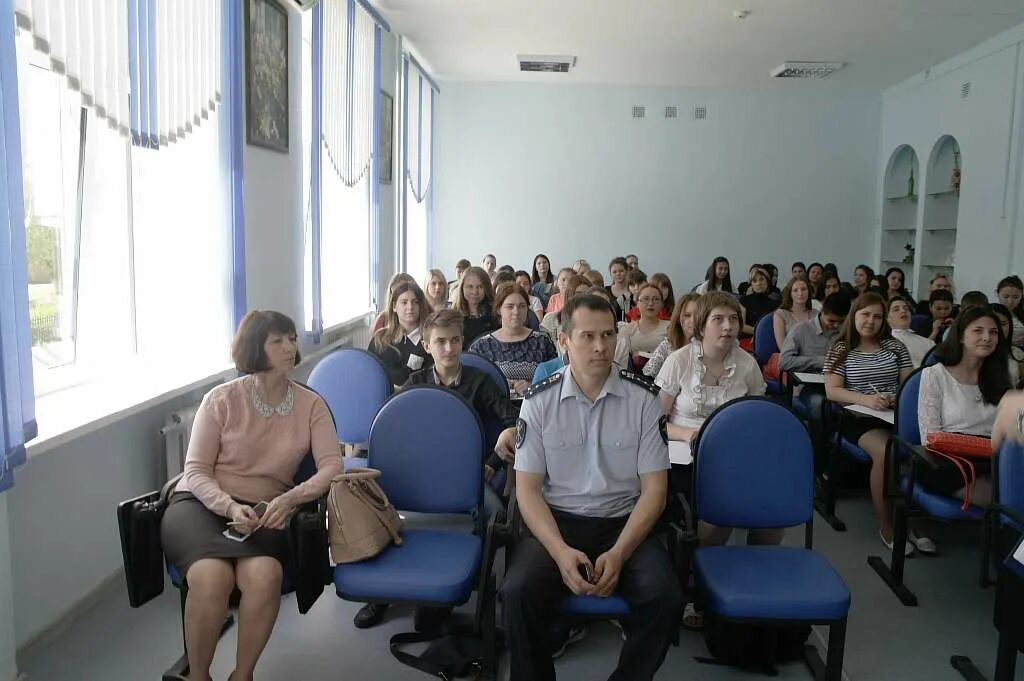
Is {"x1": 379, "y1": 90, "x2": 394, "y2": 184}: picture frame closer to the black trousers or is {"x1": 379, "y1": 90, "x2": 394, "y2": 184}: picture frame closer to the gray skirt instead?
the gray skirt

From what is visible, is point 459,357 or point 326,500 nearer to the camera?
point 326,500

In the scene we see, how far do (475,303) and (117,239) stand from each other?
262cm

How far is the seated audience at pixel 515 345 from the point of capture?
441cm

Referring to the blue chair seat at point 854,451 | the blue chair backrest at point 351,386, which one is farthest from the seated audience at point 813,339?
the blue chair backrest at point 351,386

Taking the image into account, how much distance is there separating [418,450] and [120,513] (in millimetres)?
1002

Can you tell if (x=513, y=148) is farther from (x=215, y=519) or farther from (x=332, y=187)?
(x=215, y=519)

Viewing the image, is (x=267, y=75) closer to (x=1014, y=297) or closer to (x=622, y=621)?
(x=622, y=621)

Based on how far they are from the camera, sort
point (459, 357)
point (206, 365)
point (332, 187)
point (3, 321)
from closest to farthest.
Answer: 1. point (3, 321)
2. point (459, 357)
3. point (206, 365)
4. point (332, 187)

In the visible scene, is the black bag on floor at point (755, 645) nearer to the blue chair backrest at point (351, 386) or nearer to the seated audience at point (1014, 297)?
the blue chair backrest at point (351, 386)

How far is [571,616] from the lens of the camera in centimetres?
236

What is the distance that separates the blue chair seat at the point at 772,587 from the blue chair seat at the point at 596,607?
0.96 ft

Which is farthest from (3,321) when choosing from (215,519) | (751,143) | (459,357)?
(751,143)

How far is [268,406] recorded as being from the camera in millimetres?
2768

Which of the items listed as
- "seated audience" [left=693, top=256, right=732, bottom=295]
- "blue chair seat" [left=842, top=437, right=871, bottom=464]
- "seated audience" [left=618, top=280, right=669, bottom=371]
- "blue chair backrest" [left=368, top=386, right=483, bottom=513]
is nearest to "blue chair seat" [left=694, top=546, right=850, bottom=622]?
"blue chair backrest" [left=368, top=386, right=483, bottom=513]
